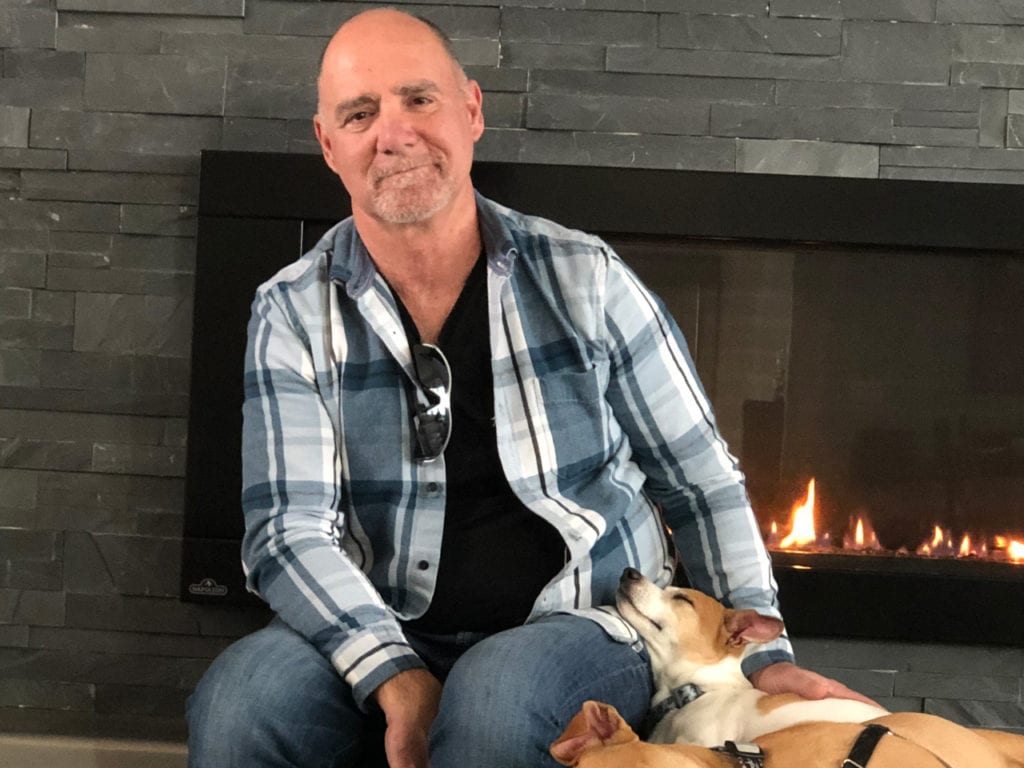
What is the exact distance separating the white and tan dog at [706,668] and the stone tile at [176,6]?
3.86 feet

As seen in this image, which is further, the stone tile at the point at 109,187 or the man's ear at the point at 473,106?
the stone tile at the point at 109,187

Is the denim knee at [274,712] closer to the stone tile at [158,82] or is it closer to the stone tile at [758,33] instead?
the stone tile at [158,82]

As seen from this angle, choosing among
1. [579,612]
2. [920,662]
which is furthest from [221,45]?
[920,662]

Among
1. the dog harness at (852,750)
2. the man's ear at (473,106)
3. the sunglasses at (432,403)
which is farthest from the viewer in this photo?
the man's ear at (473,106)

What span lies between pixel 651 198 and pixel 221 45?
0.72 meters

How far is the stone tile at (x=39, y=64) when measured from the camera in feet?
6.48

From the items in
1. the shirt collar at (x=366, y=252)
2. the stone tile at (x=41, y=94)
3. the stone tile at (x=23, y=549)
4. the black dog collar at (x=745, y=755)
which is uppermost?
the stone tile at (x=41, y=94)

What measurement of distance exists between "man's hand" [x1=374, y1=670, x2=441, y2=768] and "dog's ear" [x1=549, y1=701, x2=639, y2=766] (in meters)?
0.16

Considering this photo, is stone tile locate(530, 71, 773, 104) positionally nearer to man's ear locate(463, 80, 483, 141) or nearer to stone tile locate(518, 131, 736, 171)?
stone tile locate(518, 131, 736, 171)

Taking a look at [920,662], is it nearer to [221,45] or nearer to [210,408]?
[210,408]

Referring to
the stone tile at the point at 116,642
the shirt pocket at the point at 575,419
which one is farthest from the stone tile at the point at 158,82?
the shirt pocket at the point at 575,419

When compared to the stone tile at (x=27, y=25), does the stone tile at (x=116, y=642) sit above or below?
below

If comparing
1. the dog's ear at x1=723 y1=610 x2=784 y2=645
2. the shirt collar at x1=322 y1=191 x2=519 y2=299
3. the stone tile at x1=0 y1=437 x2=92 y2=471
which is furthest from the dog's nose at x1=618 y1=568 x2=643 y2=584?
the stone tile at x1=0 y1=437 x2=92 y2=471

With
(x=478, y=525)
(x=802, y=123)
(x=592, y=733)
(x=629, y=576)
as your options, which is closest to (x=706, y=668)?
(x=629, y=576)
